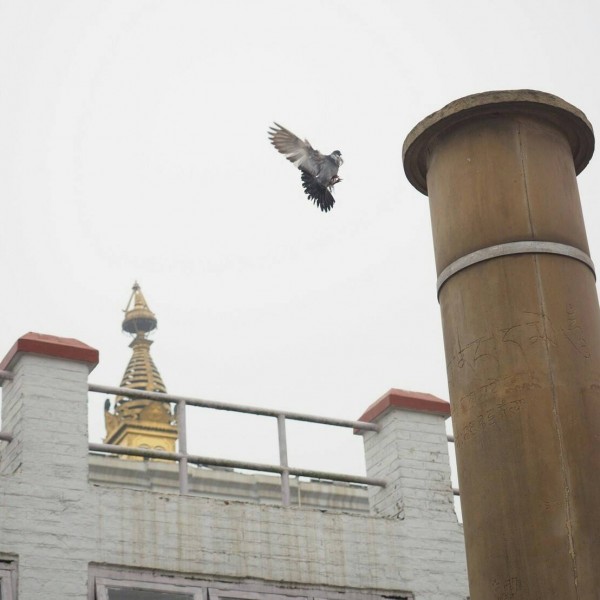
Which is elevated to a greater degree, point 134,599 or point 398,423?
point 398,423

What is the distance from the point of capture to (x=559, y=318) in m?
10.2

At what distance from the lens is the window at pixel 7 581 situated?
1298cm

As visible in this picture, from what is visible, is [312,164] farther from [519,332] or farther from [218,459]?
[519,332]

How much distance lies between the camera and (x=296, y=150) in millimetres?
15547

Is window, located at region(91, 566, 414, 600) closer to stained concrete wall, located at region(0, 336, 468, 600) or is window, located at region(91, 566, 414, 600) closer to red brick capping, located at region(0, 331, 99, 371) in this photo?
stained concrete wall, located at region(0, 336, 468, 600)

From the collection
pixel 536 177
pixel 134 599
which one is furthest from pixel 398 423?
pixel 536 177

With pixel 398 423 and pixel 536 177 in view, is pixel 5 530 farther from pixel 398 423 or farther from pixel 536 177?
pixel 536 177

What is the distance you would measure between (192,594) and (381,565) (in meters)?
2.34

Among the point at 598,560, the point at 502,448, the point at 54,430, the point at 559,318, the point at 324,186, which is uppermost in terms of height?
the point at 324,186

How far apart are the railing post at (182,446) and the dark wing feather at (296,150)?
9.22ft

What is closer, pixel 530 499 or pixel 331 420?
pixel 530 499

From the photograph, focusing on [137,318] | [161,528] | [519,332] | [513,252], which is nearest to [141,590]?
[161,528]

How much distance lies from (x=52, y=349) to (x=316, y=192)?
3.21m

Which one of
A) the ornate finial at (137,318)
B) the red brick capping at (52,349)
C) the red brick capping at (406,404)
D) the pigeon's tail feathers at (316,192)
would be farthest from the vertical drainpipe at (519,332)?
the ornate finial at (137,318)
